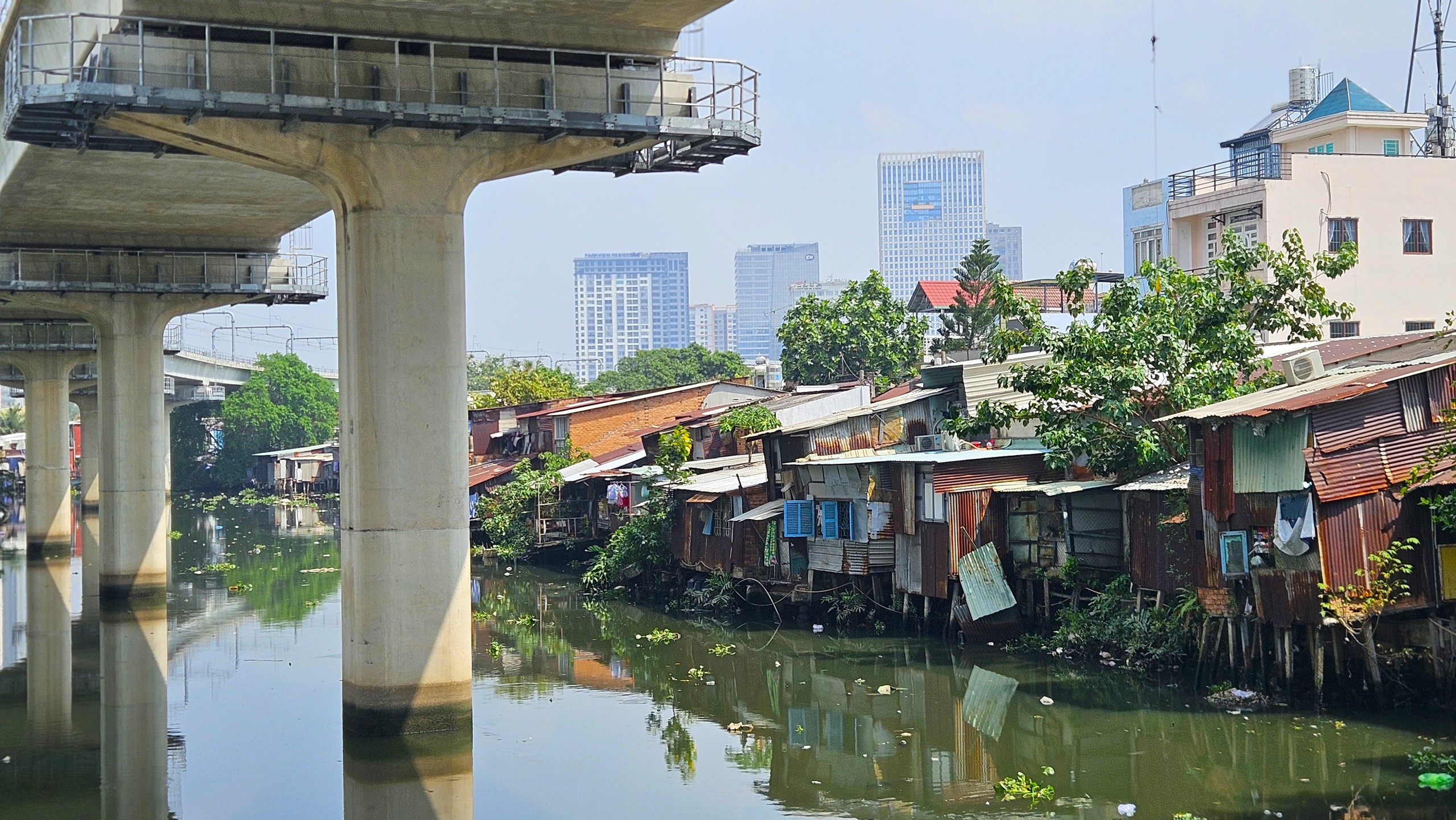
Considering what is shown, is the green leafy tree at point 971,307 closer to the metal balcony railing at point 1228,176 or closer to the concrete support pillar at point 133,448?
the metal balcony railing at point 1228,176

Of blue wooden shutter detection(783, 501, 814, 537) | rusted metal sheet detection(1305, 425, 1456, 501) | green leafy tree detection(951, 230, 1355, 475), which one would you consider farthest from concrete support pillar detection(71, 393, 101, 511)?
rusted metal sheet detection(1305, 425, 1456, 501)

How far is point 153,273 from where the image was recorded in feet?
115

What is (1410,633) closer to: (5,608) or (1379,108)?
(1379,108)

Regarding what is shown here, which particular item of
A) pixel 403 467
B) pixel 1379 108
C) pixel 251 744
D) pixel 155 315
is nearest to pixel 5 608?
pixel 155 315

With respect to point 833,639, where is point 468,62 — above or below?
above

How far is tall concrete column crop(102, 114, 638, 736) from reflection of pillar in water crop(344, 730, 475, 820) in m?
0.25

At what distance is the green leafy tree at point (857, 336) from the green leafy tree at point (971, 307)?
5.85 feet

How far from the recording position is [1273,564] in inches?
743

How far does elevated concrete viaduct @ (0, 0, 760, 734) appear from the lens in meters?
18.4

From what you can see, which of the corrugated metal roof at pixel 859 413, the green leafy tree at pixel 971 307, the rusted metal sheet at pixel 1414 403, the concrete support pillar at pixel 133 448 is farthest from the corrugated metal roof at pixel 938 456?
the green leafy tree at pixel 971 307

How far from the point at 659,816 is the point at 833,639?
36.3 ft

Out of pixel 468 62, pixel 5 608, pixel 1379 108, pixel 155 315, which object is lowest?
pixel 5 608

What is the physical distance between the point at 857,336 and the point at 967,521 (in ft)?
105

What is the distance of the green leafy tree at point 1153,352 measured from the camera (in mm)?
23156
